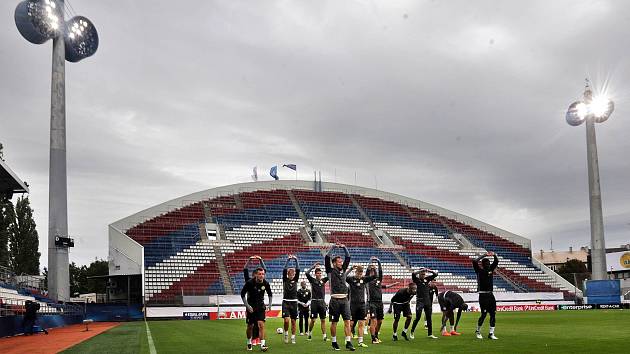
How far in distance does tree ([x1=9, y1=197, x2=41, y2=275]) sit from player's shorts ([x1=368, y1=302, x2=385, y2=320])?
2351 inches

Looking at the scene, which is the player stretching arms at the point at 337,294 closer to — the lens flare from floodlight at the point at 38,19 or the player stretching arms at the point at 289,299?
the player stretching arms at the point at 289,299

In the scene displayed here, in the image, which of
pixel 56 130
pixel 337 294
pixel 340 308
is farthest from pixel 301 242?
pixel 340 308

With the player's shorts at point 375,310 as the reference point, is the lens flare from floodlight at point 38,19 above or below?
above

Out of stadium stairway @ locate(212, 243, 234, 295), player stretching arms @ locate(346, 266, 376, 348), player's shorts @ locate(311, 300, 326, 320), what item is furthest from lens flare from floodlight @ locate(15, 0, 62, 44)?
player stretching arms @ locate(346, 266, 376, 348)

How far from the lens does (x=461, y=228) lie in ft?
236

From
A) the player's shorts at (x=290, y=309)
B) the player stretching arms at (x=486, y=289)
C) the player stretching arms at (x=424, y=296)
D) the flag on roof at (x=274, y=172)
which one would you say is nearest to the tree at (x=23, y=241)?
the flag on roof at (x=274, y=172)

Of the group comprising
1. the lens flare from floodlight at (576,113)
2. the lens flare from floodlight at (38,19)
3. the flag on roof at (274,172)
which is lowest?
the flag on roof at (274,172)

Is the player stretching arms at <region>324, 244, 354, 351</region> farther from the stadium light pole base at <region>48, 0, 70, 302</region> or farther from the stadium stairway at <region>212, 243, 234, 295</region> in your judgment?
the stadium stairway at <region>212, 243, 234, 295</region>

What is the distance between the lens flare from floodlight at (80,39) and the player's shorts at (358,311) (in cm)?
3635

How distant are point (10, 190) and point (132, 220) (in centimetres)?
2377

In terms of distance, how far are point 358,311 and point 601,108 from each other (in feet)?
186

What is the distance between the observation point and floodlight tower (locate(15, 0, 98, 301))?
38875mm

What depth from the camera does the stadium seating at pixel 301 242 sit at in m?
52.9

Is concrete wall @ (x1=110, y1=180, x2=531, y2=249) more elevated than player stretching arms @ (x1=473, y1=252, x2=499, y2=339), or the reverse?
concrete wall @ (x1=110, y1=180, x2=531, y2=249)
